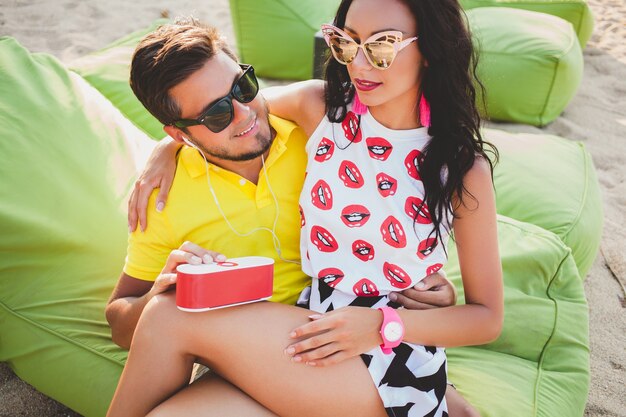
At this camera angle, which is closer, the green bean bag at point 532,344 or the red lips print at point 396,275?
the red lips print at point 396,275

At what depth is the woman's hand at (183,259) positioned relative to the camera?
5.81 ft

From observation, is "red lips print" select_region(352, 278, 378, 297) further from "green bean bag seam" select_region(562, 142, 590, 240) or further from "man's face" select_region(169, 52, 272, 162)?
"green bean bag seam" select_region(562, 142, 590, 240)

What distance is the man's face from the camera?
76.6 inches

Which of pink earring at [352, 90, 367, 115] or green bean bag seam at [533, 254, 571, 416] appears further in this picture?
green bean bag seam at [533, 254, 571, 416]

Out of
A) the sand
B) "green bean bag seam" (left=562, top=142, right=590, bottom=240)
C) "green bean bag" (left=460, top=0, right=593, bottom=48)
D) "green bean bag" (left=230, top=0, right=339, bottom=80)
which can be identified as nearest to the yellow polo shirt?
the sand

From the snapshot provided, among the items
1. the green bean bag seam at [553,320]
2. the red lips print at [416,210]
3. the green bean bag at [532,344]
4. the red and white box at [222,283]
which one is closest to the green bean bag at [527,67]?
the green bean bag seam at [553,320]

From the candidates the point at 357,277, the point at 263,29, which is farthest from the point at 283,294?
the point at 263,29

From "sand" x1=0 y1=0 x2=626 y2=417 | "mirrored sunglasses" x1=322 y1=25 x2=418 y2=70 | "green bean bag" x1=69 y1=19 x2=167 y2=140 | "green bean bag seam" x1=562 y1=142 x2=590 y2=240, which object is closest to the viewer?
"mirrored sunglasses" x1=322 y1=25 x2=418 y2=70

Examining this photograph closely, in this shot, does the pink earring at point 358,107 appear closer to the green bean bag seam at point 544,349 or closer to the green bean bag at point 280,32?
the green bean bag seam at point 544,349

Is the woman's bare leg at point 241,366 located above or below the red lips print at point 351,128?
below

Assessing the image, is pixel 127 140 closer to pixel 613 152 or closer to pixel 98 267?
pixel 98 267

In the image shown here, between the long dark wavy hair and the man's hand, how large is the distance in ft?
0.57

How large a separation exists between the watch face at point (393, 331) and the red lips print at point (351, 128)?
0.57 meters

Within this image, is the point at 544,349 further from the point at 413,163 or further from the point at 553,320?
the point at 413,163
